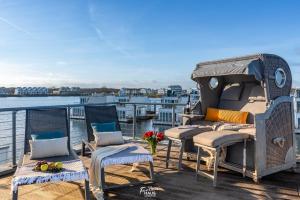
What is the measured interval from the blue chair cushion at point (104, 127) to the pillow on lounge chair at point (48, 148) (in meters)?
Result: 0.83

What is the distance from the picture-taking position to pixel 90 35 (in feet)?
32.8

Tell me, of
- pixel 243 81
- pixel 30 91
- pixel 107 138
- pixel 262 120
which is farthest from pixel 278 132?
pixel 30 91

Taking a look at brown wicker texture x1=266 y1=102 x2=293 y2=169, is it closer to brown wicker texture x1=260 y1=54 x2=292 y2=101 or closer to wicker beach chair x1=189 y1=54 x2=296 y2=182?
wicker beach chair x1=189 y1=54 x2=296 y2=182

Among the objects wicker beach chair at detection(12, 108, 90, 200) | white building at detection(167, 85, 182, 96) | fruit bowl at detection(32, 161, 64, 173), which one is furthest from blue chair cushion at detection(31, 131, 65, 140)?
white building at detection(167, 85, 182, 96)

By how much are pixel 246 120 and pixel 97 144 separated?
8.22 ft

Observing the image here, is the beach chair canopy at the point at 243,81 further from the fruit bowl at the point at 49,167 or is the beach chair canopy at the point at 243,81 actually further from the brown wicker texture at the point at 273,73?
the fruit bowl at the point at 49,167

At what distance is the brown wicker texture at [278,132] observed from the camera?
Result: 4031 mm

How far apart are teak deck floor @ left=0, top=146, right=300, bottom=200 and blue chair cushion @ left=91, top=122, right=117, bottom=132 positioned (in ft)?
2.12

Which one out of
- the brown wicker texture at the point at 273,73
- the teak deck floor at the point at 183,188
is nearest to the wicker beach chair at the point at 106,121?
the teak deck floor at the point at 183,188

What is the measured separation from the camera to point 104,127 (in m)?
4.61

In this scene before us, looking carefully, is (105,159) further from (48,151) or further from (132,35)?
(132,35)

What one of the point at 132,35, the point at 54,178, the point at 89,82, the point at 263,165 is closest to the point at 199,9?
the point at 132,35

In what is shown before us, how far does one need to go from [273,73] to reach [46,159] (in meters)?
3.46

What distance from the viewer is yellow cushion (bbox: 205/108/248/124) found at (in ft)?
15.8
